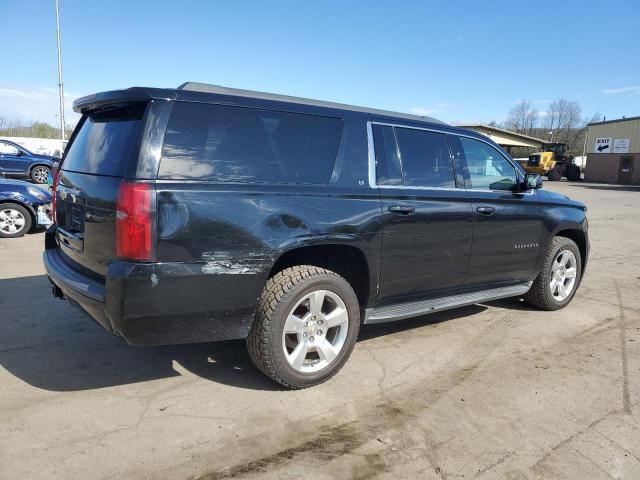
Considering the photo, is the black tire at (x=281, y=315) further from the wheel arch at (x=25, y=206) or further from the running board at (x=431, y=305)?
the wheel arch at (x=25, y=206)

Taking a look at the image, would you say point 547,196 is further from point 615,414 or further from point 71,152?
point 71,152

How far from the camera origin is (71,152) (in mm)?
3793

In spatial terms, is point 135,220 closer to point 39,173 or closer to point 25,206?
point 25,206

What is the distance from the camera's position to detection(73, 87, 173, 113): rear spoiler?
293 centimetres

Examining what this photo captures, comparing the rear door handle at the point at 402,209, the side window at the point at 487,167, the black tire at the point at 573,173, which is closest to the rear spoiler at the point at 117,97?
the rear door handle at the point at 402,209

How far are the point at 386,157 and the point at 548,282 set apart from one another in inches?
106

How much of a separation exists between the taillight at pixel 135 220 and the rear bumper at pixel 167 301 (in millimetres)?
78

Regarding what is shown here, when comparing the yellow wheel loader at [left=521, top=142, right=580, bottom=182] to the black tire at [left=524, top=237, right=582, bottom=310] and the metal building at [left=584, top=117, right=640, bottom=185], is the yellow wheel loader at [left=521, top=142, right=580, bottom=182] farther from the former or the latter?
the black tire at [left=524, top=237, right=582, bottom=310]

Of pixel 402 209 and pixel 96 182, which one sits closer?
pixel 96 182

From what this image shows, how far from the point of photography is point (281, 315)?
10.6 ft

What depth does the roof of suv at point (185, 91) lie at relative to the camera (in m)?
2.95

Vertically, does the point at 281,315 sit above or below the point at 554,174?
below

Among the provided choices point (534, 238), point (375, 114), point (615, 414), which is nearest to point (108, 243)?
point (375, 114)

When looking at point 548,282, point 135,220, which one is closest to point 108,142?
point 135,220
